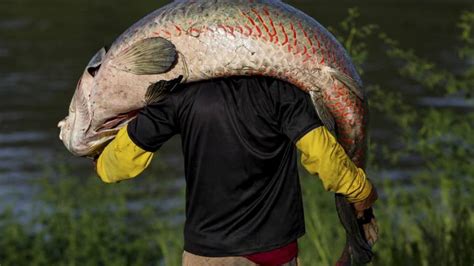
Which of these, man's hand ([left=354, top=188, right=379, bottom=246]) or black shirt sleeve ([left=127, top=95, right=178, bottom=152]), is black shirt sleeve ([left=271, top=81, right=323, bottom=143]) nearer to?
black shirt sleeve ([left=127, top=95, right=178, bottom=152])

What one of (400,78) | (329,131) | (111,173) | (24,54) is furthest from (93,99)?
(24,54)

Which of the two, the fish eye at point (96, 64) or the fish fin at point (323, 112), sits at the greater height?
the fish fin at point (323, 112)

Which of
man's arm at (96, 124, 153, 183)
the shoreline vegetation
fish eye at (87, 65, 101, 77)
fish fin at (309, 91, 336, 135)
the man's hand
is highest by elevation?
fish fin at (309, 91, 336, 135)

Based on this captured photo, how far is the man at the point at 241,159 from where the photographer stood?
372 cm

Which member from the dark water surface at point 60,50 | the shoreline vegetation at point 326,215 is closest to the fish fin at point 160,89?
the shoreline vegetation at point 326,215

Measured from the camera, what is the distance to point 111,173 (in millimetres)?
3939

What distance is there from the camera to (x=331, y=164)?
3.71m

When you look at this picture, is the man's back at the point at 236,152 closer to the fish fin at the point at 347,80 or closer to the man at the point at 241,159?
the man at the point at 241,159

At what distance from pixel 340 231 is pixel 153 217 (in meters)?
1.55

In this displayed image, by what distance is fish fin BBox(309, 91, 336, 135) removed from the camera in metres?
3.84

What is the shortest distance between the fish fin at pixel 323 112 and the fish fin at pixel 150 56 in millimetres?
509

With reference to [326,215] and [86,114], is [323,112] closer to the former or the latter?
[86,114]

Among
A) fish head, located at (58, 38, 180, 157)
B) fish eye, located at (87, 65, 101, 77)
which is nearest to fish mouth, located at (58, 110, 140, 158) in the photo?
fish head, located at (58, 38, 180, 157)

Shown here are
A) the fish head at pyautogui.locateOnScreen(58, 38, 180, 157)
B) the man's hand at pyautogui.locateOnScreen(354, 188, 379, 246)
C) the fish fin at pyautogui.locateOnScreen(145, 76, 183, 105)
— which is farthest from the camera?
the man's hand at pyautogui.locateOnScreen(354, 188, 379, 246)
